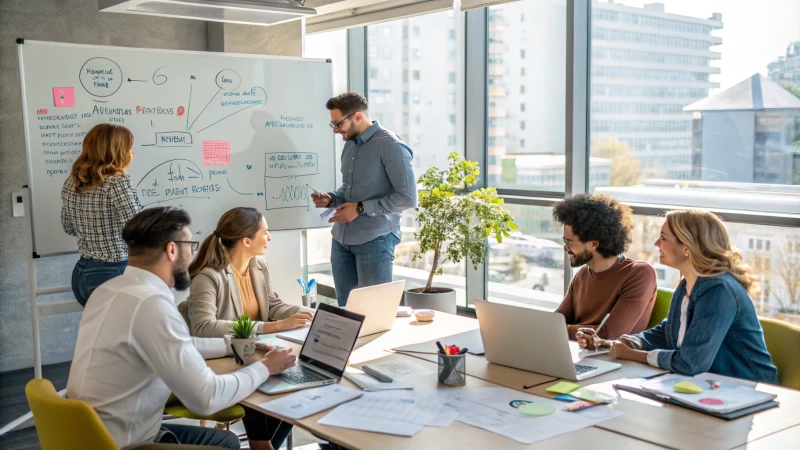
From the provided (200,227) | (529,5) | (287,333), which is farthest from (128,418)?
(529,5)

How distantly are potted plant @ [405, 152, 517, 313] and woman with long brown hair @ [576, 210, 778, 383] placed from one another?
1895mm

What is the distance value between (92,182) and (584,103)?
281 cm

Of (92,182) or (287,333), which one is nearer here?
(287,333)

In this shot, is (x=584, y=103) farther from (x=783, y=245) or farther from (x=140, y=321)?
(x=140, y=321)

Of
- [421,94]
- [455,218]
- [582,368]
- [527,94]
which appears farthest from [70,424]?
[421,94]

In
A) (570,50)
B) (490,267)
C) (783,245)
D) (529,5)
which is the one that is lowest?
(490,267)

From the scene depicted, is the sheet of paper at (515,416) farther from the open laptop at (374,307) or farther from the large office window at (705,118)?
the large office window at (705,118)

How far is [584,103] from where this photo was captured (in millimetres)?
A: 4605

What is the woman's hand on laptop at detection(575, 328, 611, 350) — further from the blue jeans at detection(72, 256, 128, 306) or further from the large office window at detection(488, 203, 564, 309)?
the blue jeans at detection(72, 256, 128, 306)

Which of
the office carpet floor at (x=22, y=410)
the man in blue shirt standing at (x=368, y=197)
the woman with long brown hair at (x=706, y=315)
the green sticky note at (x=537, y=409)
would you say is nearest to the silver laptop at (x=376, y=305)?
the woman with long brown hair at (x=706, y=315)

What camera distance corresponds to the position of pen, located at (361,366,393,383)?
236cm

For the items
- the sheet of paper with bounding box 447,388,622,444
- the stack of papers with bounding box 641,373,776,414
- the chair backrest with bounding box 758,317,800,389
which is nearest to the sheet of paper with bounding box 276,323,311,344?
the sheet of paper with bounding box 447,388,622,444

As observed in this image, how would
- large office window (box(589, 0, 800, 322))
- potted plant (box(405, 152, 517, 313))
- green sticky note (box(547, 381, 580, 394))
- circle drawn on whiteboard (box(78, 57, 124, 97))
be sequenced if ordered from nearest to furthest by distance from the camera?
green sticky note (box(547, 381, 580, 394)) < large office window (box(589, 0, 800, 322)) < circle drawn on whiteboard (box(78, 57, 124, 97)) < potted plant (box(405, 152, 517, 313))

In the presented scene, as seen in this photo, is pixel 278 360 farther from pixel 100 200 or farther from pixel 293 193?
pixel 293 193
